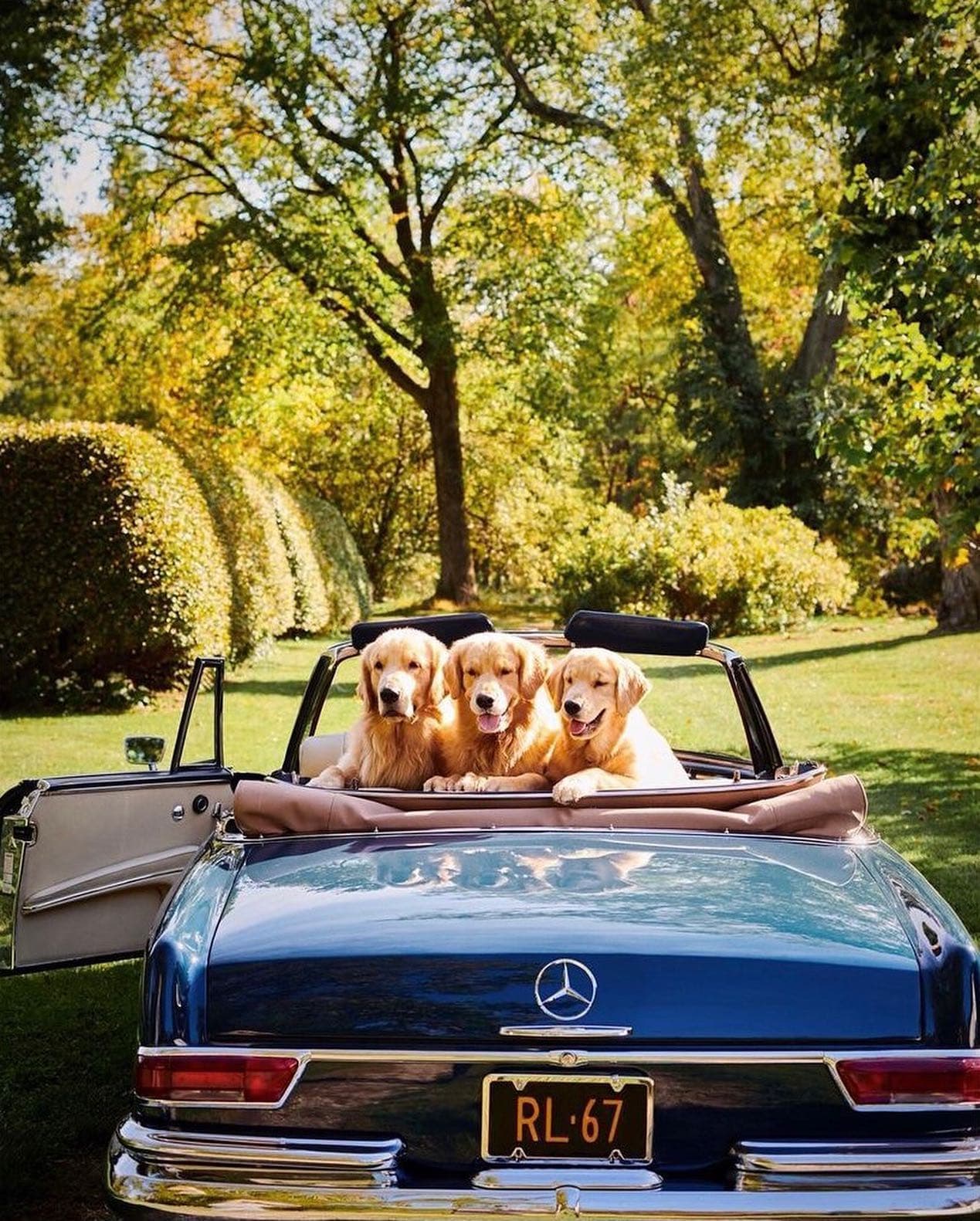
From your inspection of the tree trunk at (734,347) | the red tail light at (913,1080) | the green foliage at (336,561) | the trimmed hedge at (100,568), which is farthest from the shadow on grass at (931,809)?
the tree trunk at (734,347)

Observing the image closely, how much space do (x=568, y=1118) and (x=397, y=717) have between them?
81.3 inches

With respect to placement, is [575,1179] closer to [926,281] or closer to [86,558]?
[926,281]

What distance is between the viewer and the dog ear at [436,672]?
4.90 metres

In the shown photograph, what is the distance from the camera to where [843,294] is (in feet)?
36.0

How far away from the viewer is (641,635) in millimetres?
4898

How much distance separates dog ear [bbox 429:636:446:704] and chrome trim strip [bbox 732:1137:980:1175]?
227 centimetres

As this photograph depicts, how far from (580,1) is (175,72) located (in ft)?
26.2

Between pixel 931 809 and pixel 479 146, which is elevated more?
pixel 479 146

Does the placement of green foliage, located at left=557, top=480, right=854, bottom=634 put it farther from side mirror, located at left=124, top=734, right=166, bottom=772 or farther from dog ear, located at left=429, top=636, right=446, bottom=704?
dog ear, located at left=429, top=636, right=446, bottom=704

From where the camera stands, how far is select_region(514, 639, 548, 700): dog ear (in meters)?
4.74

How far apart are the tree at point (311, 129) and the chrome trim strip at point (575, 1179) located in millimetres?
26012

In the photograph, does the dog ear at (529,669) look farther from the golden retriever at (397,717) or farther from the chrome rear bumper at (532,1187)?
the chrome rear bumper at (532,1187)

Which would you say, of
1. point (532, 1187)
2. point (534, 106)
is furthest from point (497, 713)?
point (534, 106)

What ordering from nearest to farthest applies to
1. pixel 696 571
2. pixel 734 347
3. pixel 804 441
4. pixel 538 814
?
pixel 538 814 → pixel 696 571 → pixel 804 441 → pixel 734 347
